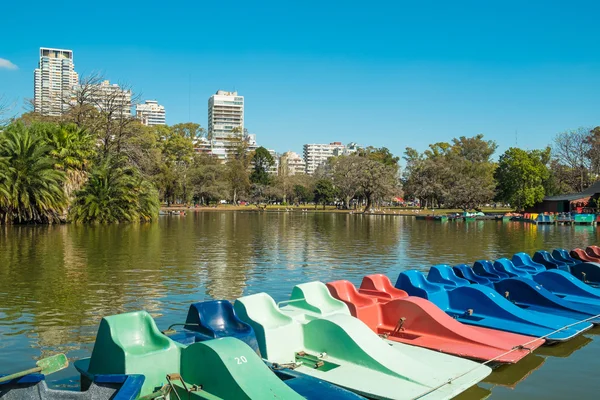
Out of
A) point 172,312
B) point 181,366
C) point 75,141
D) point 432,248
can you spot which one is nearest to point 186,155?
point 75,141

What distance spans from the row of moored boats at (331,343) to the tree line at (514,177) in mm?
72225

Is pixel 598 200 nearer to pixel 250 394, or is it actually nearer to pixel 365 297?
pixel 365 297

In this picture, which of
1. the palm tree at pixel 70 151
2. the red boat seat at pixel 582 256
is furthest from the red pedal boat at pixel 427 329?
the palm tree at pixel 70 151

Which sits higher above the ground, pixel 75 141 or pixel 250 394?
pixel 75 141

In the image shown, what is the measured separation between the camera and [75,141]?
48.7m

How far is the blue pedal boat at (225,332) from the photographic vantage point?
24.9 feet

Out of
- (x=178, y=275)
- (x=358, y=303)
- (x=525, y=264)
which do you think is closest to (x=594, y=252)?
(x=525, y=264)

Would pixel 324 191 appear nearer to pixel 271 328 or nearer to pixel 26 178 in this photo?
pixel 26 178

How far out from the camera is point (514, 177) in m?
82.3

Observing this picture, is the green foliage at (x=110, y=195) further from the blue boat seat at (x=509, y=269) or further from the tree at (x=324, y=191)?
the tree at (x=324, y=191)

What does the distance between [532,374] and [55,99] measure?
215 feet

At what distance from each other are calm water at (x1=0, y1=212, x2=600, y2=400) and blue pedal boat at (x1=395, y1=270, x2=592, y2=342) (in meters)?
0.40

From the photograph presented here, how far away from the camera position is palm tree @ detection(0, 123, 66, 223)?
42.0 metres

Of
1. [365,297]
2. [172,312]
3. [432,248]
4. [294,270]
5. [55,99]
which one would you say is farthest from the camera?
[55,99]
